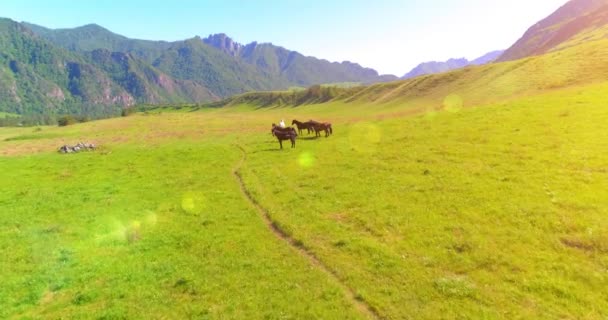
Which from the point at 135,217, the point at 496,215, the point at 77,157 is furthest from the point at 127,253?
the point at 77,157

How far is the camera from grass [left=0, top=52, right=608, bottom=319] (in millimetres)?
12914

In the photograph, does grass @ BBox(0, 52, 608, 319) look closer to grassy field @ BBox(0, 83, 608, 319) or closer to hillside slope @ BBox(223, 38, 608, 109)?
grassy field @ BBox(0, 83, 608, 319)

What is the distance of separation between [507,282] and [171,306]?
41.1ft

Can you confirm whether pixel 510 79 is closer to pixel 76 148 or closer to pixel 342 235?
pixel 342 235

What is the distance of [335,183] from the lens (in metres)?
27.4

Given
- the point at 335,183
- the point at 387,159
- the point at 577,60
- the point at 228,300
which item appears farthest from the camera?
the point at 577,60

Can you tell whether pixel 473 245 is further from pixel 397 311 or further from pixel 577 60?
pixel 577 60

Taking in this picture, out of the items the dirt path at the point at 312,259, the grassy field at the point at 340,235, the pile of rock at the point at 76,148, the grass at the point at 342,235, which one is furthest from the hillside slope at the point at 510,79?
the pile of rock at the point at 76,148

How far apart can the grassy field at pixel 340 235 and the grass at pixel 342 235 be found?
84mm

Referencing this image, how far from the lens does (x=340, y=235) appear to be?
1825cm

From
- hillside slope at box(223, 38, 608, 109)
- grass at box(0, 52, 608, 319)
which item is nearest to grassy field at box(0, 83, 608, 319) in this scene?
grass at box(0, 52, 608, 319)

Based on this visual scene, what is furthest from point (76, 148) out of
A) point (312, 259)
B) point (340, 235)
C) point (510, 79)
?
point (510, 79)

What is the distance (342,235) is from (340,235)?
0.11 m

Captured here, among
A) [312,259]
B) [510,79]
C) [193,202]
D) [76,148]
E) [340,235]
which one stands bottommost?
[312,259]
